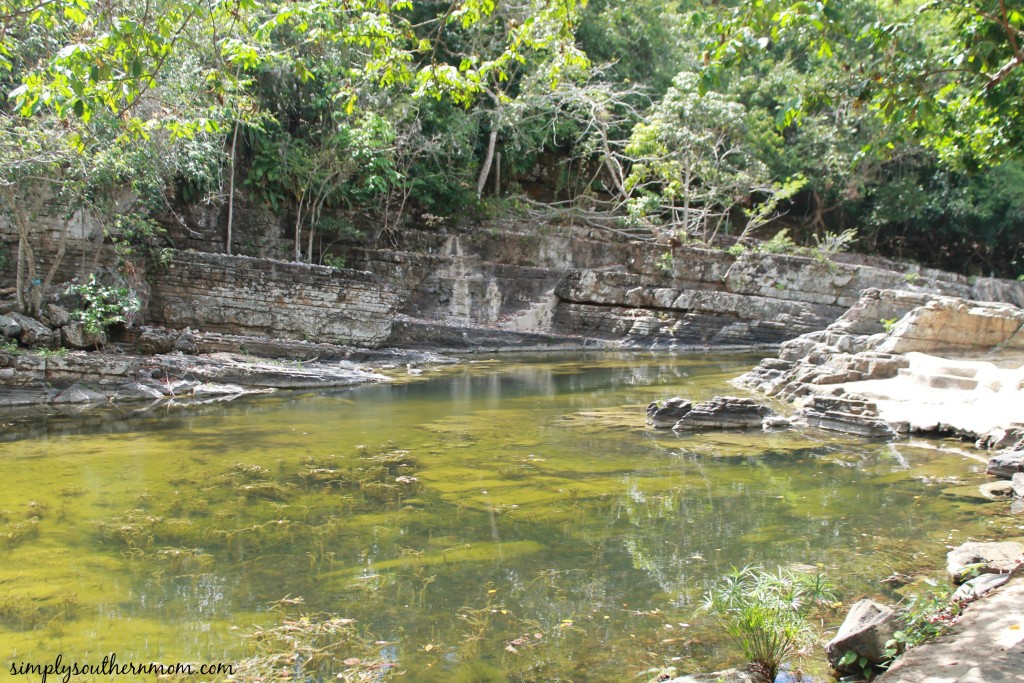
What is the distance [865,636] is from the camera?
9.57 ft

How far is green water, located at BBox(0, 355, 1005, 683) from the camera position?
332cm

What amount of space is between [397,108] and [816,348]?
10.8 m

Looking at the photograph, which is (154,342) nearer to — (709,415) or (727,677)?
(709,415)

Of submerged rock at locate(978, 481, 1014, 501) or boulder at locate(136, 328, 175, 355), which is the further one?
boulder at locate(136, 328, 175, 355)

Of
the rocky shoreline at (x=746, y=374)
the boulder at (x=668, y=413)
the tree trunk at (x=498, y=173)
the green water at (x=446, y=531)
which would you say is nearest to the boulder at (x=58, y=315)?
the rocky shoreline at (x=746, y=374)

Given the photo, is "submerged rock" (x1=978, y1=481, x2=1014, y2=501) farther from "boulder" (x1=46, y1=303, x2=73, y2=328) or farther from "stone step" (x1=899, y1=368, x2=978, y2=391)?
"boulder" (x1=46, y1=303, x2=73, y2=328)

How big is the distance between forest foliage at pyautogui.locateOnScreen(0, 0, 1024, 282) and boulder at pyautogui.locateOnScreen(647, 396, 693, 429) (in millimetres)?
3194

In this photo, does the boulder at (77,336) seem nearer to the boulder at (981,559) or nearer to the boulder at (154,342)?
the boulder at (154,342)

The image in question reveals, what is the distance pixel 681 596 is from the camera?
12.4 ft

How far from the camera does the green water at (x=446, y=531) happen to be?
3324 mm

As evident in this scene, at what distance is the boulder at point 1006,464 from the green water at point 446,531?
15 cm

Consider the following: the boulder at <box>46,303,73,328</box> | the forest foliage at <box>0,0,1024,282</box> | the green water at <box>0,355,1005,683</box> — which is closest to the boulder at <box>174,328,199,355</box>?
the boulder at <box>46,303,73,328</box>

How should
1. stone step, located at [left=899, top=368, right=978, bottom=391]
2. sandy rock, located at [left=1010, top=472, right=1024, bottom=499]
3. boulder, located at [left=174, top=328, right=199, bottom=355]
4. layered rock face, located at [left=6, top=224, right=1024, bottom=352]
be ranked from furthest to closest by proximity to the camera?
layered rock face, located at [left=6, top=224, right=1024, bottom=352], boulder, located at [left=174, top=328, right=199, bottom=355], stone step, located at [left=899, top=368, right=978, bottom=391], sandy rock, located at [left=1010, top=472, right=1024, bottom=499]

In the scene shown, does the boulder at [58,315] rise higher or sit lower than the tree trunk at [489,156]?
lower
